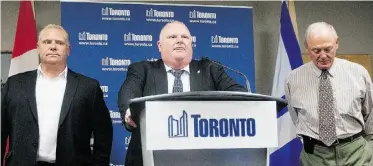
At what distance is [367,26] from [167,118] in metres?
3.60

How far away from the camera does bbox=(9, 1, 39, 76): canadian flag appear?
11.3ft

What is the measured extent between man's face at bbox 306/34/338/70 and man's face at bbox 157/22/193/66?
26.4 inches

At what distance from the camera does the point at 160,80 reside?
2.04 m

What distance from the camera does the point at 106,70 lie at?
3.66 m

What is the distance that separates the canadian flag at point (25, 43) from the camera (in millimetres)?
3436

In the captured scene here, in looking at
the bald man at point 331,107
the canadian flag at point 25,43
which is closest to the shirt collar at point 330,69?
the bald man at point 331,107

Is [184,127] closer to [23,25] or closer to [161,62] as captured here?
[161,62]

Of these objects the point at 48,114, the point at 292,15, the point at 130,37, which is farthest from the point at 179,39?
the point at 292,15

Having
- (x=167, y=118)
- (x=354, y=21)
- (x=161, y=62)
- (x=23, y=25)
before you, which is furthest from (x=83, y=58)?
(x=354, y=21)

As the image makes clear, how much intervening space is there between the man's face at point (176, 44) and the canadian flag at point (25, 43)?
1746 mm

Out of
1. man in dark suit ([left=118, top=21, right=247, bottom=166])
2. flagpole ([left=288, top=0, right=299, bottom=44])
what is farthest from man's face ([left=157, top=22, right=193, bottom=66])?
flagpole ([left=288, top=0, right=299, bottom=44])

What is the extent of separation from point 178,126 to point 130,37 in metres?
2.30

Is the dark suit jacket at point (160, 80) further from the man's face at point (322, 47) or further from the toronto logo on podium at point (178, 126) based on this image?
the man's face at point (322, 47)

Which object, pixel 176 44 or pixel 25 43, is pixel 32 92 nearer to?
pixel 176 44
